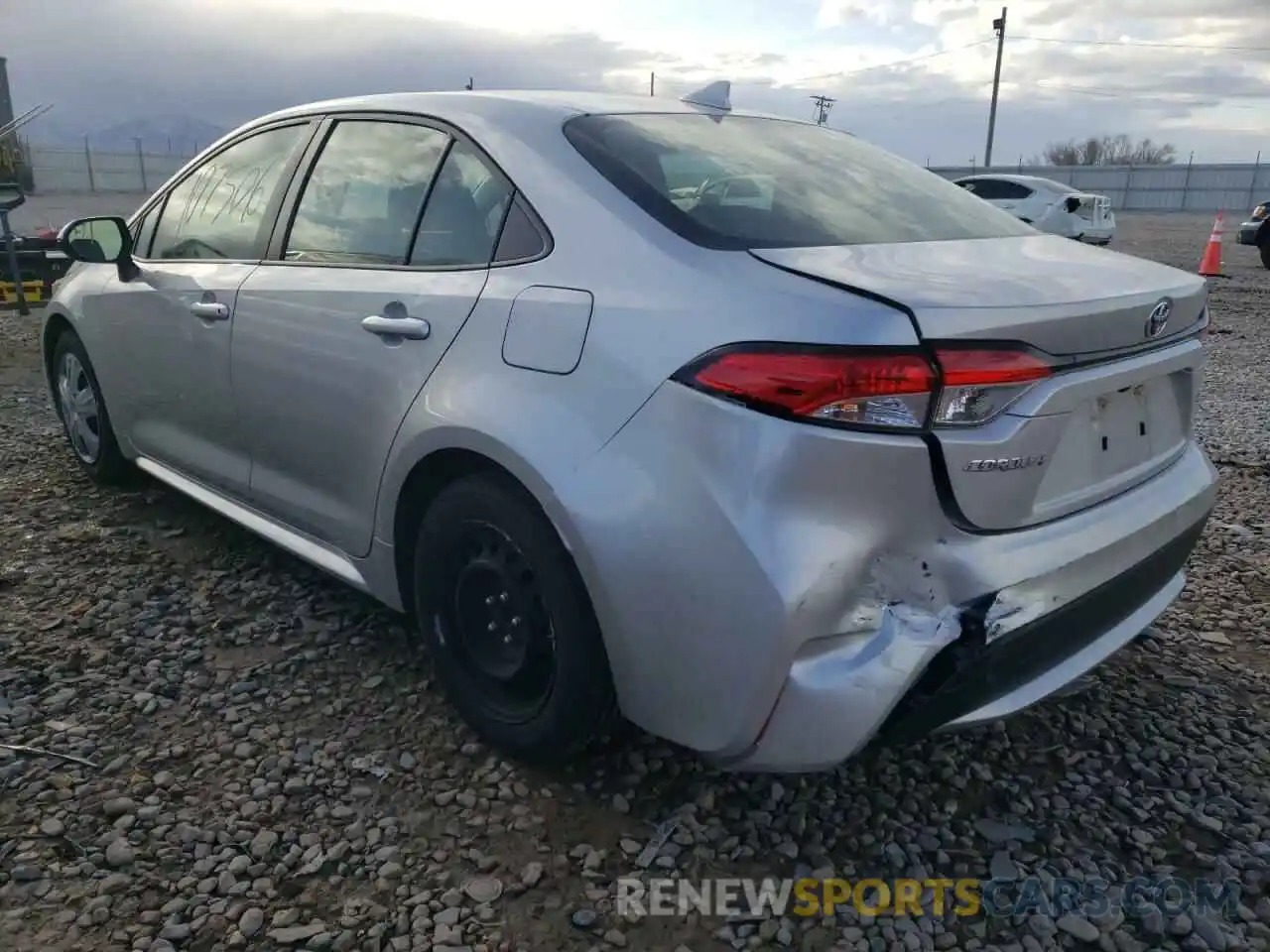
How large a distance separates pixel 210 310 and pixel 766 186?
6.04 feet

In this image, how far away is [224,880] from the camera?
6.95ft

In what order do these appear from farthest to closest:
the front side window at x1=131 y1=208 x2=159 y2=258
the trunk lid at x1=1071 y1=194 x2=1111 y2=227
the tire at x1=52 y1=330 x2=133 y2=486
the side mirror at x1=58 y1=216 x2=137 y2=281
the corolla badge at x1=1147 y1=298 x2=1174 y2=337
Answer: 1. the trunk lid at x1=1071 y1=194 x2=1111 y2=227
2. the tire at x1=52 y1=330 x2=133 y2=486
3. the front side window at x1=131 y1=208 x2=159 y2=258
4. the side mirror at x1=58 y1=216 x2=137 y2=281
5. the corolla badge at x1=1147 y1=298 x2=1174 y2=337

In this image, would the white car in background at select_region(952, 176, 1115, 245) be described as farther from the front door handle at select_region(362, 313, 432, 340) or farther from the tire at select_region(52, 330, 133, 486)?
the front door handle at select_region(362, 313, 432, 340)

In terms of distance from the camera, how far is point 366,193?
2.85 m

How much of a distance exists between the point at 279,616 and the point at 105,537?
3.63 feet

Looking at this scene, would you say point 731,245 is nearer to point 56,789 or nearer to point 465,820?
point 465,820

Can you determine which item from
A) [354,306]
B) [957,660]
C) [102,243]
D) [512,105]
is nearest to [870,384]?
[957,660]

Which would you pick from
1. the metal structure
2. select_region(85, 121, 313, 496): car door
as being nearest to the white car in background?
select_region(85, 121, 313, 496): car door

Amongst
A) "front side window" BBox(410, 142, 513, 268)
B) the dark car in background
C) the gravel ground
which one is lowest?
the gravel ground

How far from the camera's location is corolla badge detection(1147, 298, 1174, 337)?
85.3 inches

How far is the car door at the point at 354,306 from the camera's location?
8.15ft

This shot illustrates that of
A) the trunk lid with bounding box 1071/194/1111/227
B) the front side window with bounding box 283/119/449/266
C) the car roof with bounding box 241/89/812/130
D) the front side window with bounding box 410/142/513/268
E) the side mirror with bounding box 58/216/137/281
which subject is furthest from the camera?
the trunk lid with bounding box 1071/194/1111/227

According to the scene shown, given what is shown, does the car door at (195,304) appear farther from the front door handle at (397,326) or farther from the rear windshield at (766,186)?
the rear windshield at (766,186)

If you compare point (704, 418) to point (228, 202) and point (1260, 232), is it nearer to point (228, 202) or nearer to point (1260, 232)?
point (228, 202)
